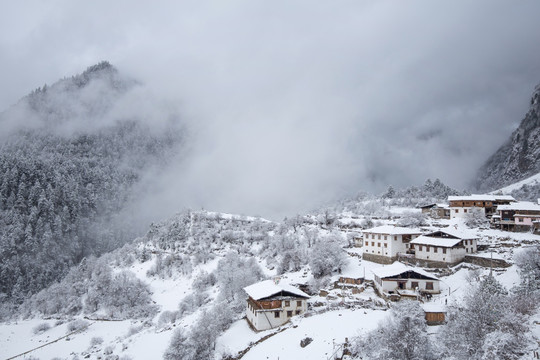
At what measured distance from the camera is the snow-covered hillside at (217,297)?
129ft

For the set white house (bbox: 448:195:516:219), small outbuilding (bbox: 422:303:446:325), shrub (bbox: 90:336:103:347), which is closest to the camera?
small outbuilding (bbox: 422:303:446:325)

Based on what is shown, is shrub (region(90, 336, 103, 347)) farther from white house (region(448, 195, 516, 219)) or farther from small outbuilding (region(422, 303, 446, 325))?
white house (region(448, 195, 516, 219))

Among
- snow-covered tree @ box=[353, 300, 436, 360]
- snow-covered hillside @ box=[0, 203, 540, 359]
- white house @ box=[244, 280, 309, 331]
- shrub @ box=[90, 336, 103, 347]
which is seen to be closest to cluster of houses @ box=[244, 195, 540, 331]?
white house @ box=[244, 280, 309, 331]

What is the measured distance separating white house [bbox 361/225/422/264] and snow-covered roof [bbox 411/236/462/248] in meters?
3.60

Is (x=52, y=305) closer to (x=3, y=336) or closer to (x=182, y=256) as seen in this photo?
(x=3, y=336)

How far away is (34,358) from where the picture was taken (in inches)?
2292

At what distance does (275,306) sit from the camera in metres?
45.0

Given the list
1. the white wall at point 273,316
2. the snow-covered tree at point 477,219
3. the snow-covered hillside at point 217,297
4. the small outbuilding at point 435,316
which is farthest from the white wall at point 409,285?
the snow-covered tree at point 477,219

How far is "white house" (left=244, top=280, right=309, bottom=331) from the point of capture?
44344 millimetres

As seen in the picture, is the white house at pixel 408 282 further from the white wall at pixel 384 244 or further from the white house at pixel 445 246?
the white wall at pixel 384 244

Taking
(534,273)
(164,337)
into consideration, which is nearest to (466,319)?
(534,273)

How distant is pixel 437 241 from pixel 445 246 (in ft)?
8.67

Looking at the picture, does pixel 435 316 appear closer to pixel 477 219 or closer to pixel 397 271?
pixel 397 271

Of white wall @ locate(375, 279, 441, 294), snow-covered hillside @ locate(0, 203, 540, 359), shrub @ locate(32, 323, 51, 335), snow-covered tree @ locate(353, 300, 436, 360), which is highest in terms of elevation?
snow-covered tree @ locate(353, 300, 436, 360)
